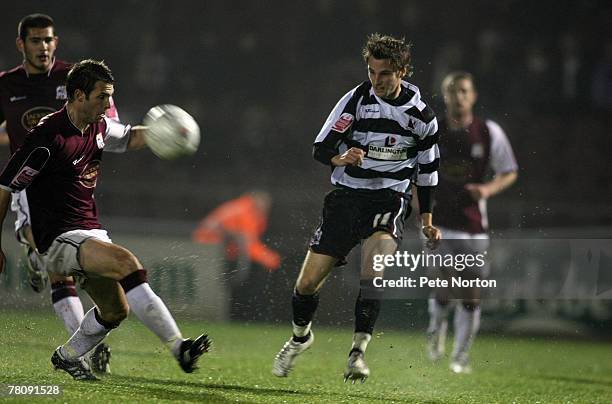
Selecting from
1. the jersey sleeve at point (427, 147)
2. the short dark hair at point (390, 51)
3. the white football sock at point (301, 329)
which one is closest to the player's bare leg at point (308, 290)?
the white football sock at point (301, 329)

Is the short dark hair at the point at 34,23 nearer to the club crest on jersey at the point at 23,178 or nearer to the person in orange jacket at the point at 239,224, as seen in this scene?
the club crest on jersey at the point at 23,178

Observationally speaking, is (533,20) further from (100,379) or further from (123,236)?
(100,379)

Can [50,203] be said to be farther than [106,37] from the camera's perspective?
No

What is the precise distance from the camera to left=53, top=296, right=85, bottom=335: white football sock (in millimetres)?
6375

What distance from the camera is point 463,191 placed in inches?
322

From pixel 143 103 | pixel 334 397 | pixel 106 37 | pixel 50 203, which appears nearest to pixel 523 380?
pixel 334 397

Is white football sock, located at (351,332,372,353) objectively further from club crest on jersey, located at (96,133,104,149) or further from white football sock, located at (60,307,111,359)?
club crest on jersey, located at (96,133,104,149)

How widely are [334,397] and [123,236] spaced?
4.56 metres

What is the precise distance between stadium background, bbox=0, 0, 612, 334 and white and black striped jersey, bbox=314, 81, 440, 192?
5.05 meters

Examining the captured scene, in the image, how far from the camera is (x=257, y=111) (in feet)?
43.0

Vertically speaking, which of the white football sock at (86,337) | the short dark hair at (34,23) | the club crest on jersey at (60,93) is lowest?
the white football sock at (86,337)

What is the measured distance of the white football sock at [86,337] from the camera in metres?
5.66

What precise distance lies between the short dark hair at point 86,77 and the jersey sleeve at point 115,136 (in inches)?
17.5

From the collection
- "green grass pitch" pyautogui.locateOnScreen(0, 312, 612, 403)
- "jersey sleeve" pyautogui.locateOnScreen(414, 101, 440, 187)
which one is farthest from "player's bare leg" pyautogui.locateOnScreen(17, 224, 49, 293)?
"jersey sleeve" pyautogui.locateOnScreen(414, 101, 440, 187)
